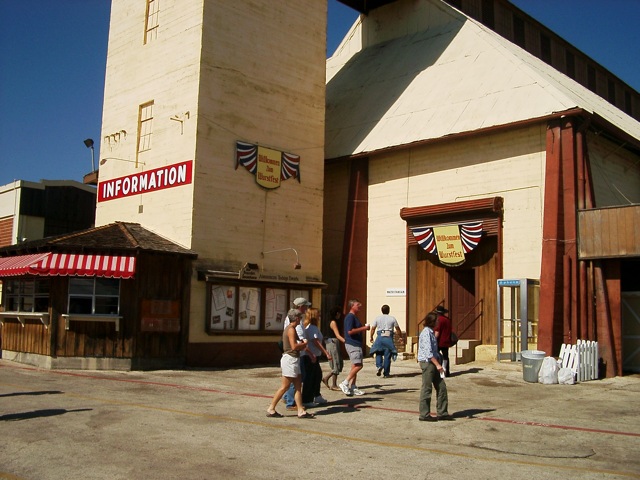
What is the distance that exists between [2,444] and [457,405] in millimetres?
7797

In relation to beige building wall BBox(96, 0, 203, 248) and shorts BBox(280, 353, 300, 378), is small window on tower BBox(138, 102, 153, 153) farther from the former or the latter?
shorts BBox(280, 353, 300, 378)

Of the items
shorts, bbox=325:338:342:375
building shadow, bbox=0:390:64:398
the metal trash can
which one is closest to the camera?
building shadow, bbox=0:390:64:398

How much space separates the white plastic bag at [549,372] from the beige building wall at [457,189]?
404cm

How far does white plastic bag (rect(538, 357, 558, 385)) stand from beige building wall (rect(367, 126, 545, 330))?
13.3 feet

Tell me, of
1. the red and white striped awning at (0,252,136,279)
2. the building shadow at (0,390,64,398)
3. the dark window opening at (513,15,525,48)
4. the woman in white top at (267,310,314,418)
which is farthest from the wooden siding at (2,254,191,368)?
the dark window opening at (513,15,525,48)

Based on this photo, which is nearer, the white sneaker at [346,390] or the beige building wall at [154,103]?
the white sneaker at [346,390]

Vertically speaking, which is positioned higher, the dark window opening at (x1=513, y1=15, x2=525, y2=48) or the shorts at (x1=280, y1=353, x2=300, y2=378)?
the dark window opening at (x1=513, y1=15, x2=525, y2=48)

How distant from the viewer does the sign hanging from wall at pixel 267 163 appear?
21.6m

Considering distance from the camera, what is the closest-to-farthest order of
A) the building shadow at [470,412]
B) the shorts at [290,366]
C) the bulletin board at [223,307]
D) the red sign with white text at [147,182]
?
the shorts at [290,366]
the building shadow at [470,412]
the bulletin board at [223,307]
the red sign with white text at [147,182]

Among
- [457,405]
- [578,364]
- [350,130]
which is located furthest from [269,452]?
[350,130]

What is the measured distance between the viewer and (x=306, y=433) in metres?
9.45

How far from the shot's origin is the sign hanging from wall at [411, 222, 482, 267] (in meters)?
21.3

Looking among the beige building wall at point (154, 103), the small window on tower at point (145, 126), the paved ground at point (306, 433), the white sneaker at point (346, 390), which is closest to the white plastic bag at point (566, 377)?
the paved ground at point (306, 433)

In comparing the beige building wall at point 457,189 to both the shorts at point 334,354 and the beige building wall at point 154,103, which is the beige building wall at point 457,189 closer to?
the beige building wall at point 154,103
